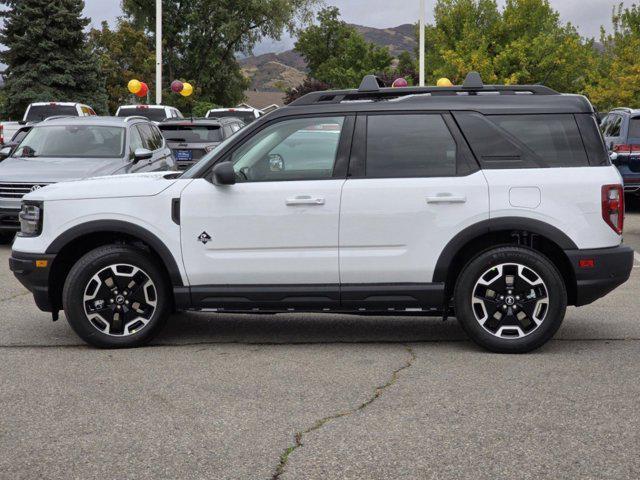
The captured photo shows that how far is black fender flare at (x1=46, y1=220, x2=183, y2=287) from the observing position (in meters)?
6.88

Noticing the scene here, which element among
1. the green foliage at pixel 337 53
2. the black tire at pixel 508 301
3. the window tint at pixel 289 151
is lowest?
the black tire at pixel 508 301

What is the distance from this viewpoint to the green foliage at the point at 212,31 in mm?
65375

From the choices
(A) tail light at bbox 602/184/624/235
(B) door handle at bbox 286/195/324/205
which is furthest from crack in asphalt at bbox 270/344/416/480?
(A) tail light at bbox 602/184/624/235

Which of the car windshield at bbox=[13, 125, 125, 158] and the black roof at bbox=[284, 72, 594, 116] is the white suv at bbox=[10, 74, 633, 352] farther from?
the car windshield at bbox=[13, 125, 125, 158]

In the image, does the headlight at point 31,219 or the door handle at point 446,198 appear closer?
the door handle at point 446,198

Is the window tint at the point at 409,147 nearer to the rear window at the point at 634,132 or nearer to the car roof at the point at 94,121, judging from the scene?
the car roof at the point at 94,121

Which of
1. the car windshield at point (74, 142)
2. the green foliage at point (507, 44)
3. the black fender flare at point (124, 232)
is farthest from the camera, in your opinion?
the green foliage at point (507, 44)

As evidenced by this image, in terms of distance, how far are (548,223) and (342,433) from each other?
8.20ft

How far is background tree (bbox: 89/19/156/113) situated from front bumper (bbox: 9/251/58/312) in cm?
6638

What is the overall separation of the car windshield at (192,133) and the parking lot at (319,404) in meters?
12.6

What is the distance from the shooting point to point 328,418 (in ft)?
17.1

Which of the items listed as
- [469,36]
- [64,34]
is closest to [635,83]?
[469,36]

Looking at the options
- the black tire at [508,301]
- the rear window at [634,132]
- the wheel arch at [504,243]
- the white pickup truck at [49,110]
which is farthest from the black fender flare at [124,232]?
the white pickup truck at [49,110]

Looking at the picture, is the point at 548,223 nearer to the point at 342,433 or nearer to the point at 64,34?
the point at 342,433
